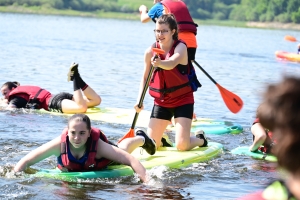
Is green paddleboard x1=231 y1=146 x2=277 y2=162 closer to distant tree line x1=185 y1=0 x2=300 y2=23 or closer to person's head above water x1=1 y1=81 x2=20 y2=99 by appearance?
person's head above water x1=1 y1=81 x2=20 y2=99

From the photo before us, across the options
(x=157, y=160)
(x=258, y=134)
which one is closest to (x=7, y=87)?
(x=157, y=160)

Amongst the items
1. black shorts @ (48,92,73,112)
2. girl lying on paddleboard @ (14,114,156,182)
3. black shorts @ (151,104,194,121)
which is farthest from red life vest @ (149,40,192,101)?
black shorts @ (48,92,73,112)

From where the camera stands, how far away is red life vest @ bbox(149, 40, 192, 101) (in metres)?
7.27

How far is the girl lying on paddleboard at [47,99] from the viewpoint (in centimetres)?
1044

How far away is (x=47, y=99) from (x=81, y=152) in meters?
4.68

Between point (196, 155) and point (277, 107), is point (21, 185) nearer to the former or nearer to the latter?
point (196, 155)

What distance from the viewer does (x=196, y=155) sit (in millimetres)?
7629

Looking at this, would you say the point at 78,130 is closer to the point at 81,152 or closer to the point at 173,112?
the point at 81,152

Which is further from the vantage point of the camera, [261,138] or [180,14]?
[180,14]

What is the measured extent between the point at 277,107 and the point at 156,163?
5294 mm

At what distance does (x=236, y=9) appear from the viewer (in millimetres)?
92375

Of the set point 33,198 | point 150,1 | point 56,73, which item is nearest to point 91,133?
point 33,198

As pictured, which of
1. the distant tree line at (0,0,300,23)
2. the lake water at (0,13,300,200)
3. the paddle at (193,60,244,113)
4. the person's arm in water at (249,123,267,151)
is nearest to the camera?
the lake water at (0,13,300,200)

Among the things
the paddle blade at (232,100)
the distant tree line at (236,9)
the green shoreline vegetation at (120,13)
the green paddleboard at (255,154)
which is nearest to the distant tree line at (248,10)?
the distant tree line at (236,9)
